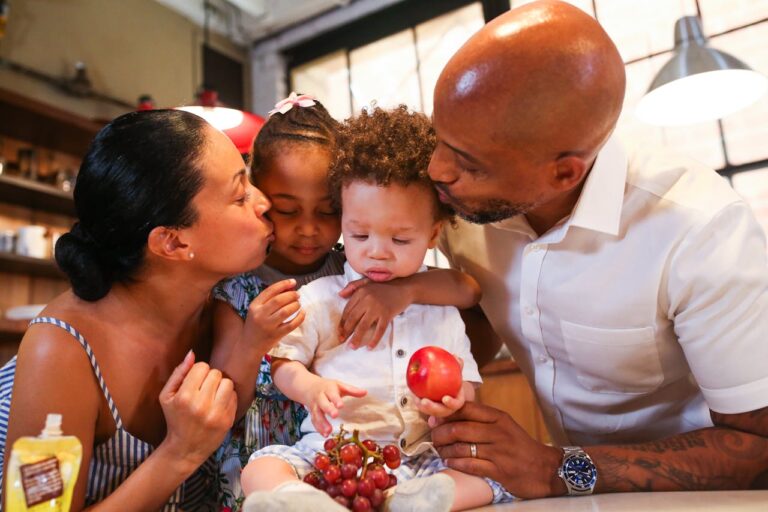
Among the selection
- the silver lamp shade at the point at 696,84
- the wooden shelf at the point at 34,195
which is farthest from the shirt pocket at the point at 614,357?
the wooden shelf at the point at 34,195

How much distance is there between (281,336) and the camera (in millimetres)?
1290

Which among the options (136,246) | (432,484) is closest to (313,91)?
(136,246)

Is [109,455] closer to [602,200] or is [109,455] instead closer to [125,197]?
[125,197]

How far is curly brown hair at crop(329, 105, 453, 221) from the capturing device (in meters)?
1.39

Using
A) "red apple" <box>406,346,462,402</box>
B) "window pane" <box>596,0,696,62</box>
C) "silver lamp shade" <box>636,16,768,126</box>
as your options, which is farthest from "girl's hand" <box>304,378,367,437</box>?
"window pane" <box>596,0,696,62</box>

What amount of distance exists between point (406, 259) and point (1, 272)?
122 inches

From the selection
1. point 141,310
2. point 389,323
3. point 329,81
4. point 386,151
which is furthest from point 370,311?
point 329,81

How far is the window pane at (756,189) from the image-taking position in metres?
3.21

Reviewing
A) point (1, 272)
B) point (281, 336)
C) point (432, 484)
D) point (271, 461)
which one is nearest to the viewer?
point (432, 484)

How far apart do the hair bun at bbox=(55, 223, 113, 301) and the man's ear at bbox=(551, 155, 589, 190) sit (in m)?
0.96

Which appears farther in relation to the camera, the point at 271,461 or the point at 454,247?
the point at 454,247

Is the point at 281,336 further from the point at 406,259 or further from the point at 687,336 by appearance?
the point at 687,336

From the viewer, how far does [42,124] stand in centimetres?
360

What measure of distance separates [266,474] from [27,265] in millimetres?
2988
